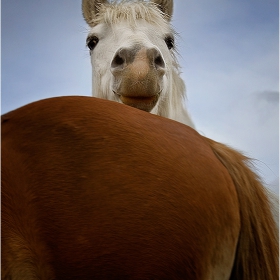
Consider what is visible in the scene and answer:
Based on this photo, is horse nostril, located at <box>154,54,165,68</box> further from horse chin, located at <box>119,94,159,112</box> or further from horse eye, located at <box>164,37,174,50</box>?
horse eye, located at <box>164,37,174,50</box>

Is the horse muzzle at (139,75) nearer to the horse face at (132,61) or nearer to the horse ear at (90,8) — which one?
the horse face at (132,61)

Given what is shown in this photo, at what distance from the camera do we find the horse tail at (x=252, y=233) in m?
1.08

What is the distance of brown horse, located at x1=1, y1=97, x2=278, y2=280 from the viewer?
85cm

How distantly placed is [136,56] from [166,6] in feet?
5.16

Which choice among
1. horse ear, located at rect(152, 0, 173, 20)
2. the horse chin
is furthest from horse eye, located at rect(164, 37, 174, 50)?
the horse chin

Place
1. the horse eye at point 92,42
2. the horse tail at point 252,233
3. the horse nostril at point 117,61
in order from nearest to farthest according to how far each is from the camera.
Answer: the horse tail at point 252,233
the horse nostril at point 117,61
the horse eye at point 92,42

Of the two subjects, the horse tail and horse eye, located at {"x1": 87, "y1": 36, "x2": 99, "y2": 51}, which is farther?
horse eye, located at {"x1": 87, "y1": 36, "x2": 99, "y2": 51}


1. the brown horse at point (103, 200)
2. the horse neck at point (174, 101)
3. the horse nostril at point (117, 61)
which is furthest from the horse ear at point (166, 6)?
the brown horse at point (103, 200)

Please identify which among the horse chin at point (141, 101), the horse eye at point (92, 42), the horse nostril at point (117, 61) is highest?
the horse eye at point (92, 42)

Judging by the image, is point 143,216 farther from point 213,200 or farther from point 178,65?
point 178,65

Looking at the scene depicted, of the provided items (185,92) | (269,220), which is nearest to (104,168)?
(269,220)

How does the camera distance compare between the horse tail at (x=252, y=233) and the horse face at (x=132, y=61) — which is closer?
the horse tail at (x=252, y=233)

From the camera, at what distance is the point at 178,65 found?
11.6ft

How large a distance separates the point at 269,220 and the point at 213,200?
1.06 ft
